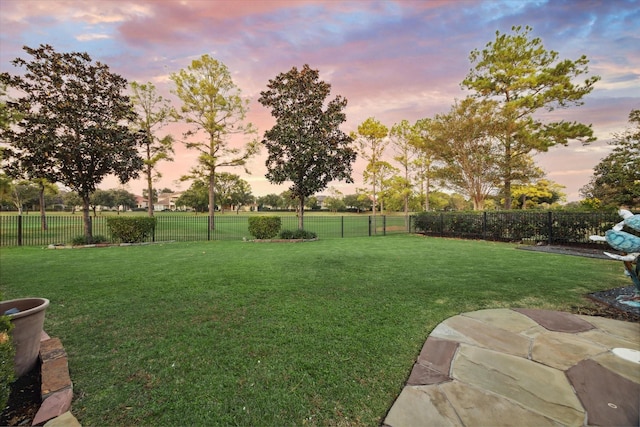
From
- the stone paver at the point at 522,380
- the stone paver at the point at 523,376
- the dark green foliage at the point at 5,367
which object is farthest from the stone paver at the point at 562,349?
the dark green foliage at the point at 5,367

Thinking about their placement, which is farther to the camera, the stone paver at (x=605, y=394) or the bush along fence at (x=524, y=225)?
the bush along fence at (x=524, y=225)

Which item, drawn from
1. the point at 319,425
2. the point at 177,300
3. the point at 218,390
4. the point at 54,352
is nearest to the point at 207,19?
the point at 177,300

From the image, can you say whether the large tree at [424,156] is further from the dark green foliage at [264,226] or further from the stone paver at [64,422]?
the stone paver at [64,422]

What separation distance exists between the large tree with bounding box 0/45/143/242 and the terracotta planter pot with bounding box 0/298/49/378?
30.5 feet

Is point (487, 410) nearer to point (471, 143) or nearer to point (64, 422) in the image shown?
point (64, 422)

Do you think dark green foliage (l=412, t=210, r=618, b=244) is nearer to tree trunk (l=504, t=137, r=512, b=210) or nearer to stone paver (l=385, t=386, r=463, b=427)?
tree trunk (l=504, t=137, r=512, b=210)

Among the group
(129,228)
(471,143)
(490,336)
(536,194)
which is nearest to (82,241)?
(129,228)

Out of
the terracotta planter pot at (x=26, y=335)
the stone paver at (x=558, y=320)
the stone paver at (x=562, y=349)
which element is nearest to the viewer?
the terracotta planter pot at (x=26, y=335)

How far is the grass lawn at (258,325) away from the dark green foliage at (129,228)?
3.79m

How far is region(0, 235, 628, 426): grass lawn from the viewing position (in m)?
1.77

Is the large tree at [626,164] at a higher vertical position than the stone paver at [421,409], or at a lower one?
higher

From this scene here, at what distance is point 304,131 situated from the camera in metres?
11.5

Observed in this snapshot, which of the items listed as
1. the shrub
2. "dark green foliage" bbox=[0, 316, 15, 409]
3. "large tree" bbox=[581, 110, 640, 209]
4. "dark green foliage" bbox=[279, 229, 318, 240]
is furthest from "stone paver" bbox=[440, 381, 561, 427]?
"large tree" bbox=[581, 110, 640, 209]

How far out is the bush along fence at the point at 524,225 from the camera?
9.25 m
